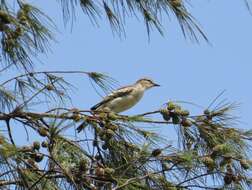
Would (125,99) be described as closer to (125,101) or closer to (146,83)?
(125,101)

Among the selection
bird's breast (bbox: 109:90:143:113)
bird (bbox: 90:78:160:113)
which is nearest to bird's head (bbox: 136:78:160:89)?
bird (bbox: 90:78:160:113)

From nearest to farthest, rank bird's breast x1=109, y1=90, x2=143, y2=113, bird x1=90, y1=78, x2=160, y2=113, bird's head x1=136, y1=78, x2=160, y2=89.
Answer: bird x1=90, y1=78, x2=160, y2=113, bird's breast x1=109, y1=90, x2=143, y2=113, bird's head x1=136, y1=78, x2=160, y2=89

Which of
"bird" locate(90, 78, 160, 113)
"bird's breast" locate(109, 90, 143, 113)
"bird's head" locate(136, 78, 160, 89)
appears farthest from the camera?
"bird's head" locate(136, 78, 160, 89)

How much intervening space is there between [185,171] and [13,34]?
94cm

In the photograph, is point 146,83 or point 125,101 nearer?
point 125,101

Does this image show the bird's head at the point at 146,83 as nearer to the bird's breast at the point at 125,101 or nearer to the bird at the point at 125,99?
the bird at the point at 125,99

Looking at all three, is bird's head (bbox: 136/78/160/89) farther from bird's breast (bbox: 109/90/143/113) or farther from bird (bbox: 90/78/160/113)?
bird's breast (bbox: 109/90/143/113)

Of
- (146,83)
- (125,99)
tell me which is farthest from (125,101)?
(146,83)

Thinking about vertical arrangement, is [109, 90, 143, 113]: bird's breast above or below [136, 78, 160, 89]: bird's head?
below

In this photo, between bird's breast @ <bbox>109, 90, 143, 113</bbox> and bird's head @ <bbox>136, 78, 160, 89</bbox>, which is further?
bird's head @ <bbox>136, 78, 160, 89</bbox>

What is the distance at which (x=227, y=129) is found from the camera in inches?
139

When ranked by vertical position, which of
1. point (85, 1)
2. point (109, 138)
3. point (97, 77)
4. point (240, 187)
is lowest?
point (240, 187)

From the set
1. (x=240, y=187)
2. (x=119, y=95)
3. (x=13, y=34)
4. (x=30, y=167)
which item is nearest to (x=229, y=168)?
(x=240, y=187)

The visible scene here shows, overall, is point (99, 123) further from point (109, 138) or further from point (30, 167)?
point (30, 167)
